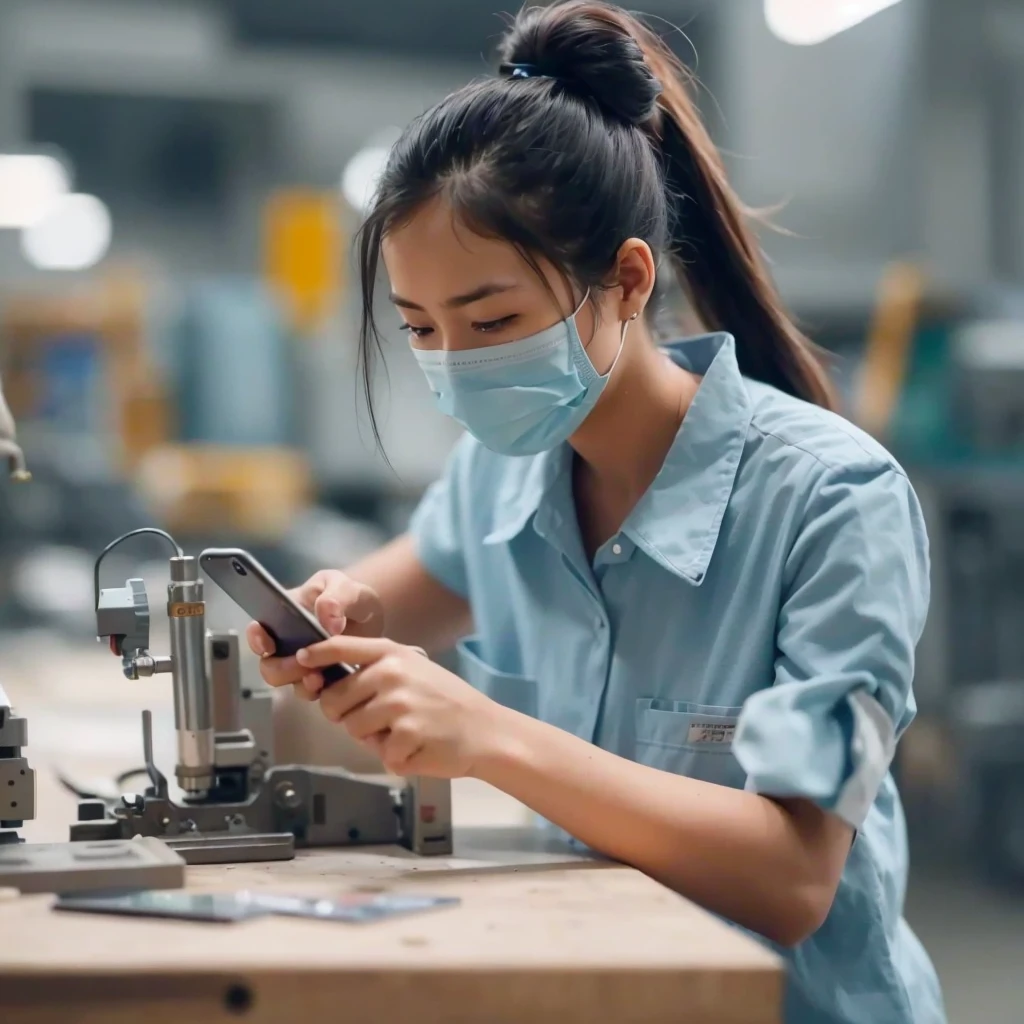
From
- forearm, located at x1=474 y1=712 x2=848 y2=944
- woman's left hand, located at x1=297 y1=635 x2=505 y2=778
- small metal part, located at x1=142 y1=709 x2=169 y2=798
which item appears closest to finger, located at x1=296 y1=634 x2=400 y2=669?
woman's left hand, located at x1=297 y1=635 x2=505 y2=778

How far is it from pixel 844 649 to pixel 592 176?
488 millimetres

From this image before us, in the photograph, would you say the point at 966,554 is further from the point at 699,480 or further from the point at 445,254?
the point at 445,254

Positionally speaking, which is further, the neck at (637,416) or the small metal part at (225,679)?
the neck at (637,416)

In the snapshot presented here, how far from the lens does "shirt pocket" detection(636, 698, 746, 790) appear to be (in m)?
1.25

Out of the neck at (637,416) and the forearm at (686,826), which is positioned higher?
the neck at (637,416)

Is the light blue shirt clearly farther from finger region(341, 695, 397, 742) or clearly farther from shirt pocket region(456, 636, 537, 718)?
finger region(341, 695, 397, 742)

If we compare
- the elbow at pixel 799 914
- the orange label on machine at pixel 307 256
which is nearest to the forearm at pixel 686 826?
the elbow at pixel 799 914

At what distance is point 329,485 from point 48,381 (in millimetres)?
1242

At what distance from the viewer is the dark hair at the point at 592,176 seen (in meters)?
1.24

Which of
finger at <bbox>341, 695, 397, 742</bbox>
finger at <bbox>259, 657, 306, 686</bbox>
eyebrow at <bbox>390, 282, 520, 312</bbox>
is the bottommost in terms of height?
finger at <bbox>341, 695, 397, 742</bbox>

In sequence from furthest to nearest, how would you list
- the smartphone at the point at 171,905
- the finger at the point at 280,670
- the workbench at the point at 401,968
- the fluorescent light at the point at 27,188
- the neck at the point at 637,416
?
the fluorescent light at the point at 27,188
the neck at the point at 637,416
the finger at the point at 280,670
the smartphone at the point at 171,905
the workbench at the point at 401,968

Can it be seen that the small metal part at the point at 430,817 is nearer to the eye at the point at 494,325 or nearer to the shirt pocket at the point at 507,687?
the shirt pocket at the point at 507,687

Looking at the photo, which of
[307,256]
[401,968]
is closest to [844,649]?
[401,968]

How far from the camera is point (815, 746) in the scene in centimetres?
105
